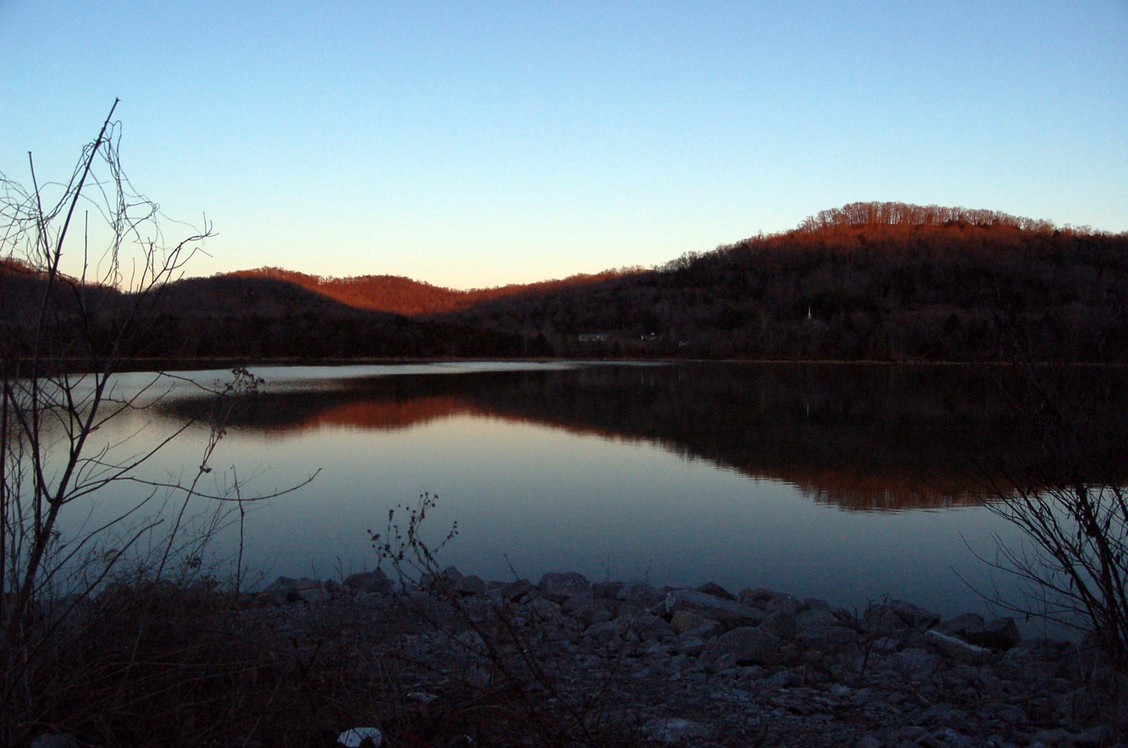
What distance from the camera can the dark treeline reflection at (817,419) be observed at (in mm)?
5609

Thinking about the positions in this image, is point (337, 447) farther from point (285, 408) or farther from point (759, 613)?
point (759, 613)

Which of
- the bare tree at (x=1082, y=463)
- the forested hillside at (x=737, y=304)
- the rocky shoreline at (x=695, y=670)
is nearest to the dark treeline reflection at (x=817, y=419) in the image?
the bare tree at (x=1082, y=463)

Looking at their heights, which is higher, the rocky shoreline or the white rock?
the white rock

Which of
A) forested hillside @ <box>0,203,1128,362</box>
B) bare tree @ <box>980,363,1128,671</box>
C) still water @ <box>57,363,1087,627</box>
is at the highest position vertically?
forested hillside @ <box>0,203,1128,362</box>

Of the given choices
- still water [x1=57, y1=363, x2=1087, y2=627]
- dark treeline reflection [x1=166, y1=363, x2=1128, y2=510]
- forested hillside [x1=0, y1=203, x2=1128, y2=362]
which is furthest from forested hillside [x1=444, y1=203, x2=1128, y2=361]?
still water [x1=57, y1=363, x2=1087, y2=627]

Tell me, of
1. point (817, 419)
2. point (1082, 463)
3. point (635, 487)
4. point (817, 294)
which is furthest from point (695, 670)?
point (817, 294)

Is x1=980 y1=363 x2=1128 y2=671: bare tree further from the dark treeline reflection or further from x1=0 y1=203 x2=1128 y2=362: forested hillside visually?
x1=0 y1=203 x2=1128 y2=362: forested hillside

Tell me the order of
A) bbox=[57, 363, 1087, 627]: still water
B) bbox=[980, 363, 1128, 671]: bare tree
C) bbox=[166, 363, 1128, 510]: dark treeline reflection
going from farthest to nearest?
bbox=[57, 363, 1087, 627]: still water
bbox=[166, 363, 1128, 510]: dark treeline reflection
bbox=[980, 363, 1128, 671]: bare tree

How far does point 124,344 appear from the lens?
8.86 ft

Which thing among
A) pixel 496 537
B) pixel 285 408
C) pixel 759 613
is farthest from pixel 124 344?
pixel 285 408

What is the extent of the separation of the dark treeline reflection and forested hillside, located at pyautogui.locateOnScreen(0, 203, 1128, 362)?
70.5ft

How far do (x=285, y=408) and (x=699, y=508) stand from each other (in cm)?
1733

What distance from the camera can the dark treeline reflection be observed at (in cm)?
561

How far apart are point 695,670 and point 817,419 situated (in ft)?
61.9
